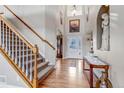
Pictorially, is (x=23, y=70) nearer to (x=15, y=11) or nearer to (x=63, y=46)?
(x=15, y=11)

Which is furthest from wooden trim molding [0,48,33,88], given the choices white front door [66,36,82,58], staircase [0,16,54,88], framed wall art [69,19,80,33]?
framed wall art [69,19,80,33]

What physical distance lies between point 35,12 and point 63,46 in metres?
6.27

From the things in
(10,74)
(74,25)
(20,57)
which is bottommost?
(10,74)

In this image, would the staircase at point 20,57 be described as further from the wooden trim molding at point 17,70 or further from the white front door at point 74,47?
the white front door at point 74,47

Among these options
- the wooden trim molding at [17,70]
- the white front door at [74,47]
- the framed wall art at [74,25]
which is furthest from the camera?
the framed wall art at [74,25]

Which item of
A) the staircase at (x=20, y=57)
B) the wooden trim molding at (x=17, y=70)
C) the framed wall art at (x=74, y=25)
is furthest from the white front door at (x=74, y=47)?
the wooden trim molding at (x=17, y=70)

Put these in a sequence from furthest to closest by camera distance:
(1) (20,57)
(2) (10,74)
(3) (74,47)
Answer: (3) (74,47) < (1) (20,57) < (2) (10,74)

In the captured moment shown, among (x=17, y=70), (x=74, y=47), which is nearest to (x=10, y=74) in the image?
(x=17, y=70)

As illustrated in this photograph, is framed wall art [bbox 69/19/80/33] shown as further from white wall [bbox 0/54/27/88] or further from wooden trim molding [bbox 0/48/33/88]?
white wall [bbox 0/54/27/88]

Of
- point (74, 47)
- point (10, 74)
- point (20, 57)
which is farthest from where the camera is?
point (74, 47)

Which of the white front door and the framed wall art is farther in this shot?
the framed wall art

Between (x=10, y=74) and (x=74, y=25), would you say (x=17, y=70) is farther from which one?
(x=74, y=25)

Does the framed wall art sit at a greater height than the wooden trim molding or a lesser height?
greater

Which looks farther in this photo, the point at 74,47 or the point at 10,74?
the point at 74,47
